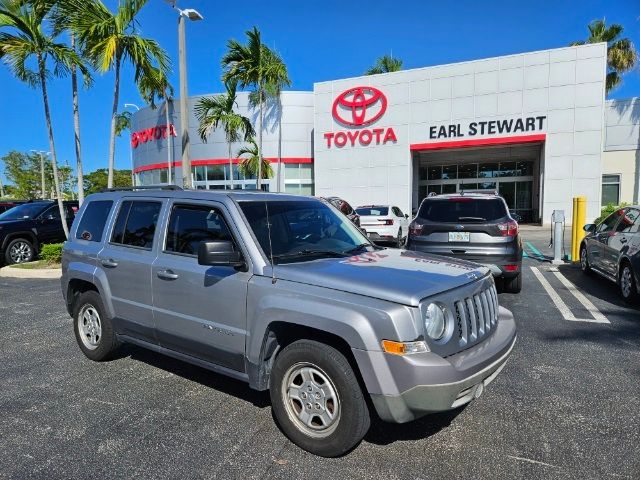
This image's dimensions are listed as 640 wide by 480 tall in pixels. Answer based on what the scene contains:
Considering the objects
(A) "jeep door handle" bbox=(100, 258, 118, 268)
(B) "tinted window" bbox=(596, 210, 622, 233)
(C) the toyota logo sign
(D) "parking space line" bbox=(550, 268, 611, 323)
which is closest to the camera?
(A) "jeep door handle" bbox=(100, 258, 118, 268)

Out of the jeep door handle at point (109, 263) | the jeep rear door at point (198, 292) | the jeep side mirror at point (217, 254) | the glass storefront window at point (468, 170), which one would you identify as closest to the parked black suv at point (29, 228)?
the jeep door handle at point (109, 263)

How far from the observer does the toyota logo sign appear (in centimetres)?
2619

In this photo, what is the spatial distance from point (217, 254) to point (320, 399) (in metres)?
1.21

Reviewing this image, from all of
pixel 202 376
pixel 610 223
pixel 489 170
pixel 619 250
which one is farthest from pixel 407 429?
pixel 489 170

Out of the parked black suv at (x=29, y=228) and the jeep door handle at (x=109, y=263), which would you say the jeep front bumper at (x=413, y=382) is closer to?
the jeep door handle at (x=109, y=263)

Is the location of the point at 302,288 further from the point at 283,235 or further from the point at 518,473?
the point at 518,473

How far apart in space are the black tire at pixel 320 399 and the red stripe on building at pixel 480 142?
23.8 metres

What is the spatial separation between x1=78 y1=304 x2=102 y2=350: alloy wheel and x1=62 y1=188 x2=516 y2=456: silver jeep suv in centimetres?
19

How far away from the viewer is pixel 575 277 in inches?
370

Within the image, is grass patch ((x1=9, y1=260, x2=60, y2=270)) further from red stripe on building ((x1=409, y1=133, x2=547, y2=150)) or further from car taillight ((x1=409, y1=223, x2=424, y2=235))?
Answer: red stripe on building ((x1=409, y1=133, x2=547, y2=150))

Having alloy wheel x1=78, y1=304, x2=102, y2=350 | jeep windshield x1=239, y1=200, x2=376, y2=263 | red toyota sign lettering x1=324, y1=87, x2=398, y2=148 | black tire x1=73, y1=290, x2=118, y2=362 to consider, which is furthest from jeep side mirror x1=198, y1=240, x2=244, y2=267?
red toyota sign lettering x1=324, y1=87, x2=398, y2=148

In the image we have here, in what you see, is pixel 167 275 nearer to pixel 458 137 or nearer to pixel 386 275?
pixel 386 275

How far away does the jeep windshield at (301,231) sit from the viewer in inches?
137

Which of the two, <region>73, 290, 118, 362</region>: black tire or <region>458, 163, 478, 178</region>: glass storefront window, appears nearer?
<region>73, 290, 118, 362</region>: black tire
